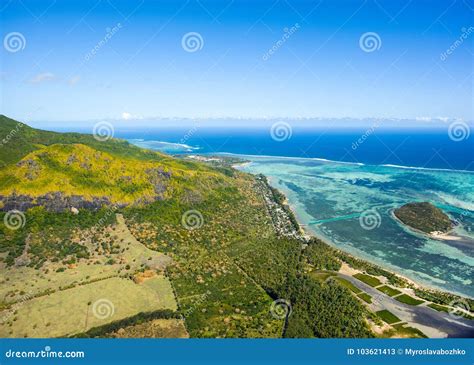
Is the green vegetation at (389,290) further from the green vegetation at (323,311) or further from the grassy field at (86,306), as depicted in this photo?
the grassy field at (86,306)

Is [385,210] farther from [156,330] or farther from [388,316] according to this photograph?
[156,330]

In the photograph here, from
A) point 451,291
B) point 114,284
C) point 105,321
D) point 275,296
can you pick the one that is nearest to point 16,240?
point 114,284

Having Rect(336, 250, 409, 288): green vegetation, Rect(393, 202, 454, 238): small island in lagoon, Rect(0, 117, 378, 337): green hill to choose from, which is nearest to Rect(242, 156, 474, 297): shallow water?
Rect(393, 202, 454, 238): small island in lagoon

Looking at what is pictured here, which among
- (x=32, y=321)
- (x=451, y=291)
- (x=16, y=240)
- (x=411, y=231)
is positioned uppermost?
(x=411, y=231)

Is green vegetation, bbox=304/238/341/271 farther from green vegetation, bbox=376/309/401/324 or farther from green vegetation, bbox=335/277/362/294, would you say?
green vegetation, bbox=376/309/401/324

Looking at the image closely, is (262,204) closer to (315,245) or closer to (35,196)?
(315,245)

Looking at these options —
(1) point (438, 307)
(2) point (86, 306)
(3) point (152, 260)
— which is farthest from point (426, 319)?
(2) point (86, 306)

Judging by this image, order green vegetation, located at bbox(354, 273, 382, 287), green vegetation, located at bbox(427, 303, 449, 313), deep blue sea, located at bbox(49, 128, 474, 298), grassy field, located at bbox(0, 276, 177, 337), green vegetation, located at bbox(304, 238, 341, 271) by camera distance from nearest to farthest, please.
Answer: grassy field, located at bbox(0, 276, 177, 337) → green vegetation, located at bbox(427, 303, 449, 313) → green vegetation, located at bbox(354, 273, 382, 287) → green vegetation, located at bbox(304, 238, 341, 271) → deep blue sea, located at bbox(49, 128, 474, 298)
